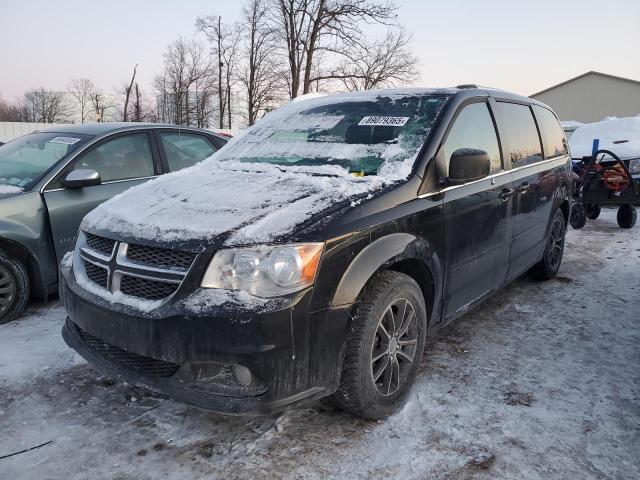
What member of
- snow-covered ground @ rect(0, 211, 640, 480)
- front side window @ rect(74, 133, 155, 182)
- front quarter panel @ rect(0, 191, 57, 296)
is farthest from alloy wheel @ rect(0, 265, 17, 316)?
front side window @ rect(74, 133, 155, 182)

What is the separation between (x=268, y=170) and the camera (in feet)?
10.0

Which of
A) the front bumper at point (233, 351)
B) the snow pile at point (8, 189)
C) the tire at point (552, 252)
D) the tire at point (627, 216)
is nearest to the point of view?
the front bumper at point (233, 351)

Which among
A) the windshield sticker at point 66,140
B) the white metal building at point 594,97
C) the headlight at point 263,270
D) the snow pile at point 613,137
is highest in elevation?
the white metal building at point 594,97

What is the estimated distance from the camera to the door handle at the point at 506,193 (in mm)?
3528

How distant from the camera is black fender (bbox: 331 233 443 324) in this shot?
226 cm

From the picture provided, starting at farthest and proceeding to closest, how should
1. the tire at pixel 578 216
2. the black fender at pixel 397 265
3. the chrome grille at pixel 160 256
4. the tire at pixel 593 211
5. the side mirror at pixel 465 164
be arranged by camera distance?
the tire at pixel 593 211 → the tire at pixel 578 216 → the side mirror at pixel 465 164 → the black fender at pixel 397 265 → the chrome grille at pixel 160 256

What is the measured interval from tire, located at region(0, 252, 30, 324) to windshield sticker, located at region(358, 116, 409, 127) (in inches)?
114

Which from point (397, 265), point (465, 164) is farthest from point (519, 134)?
point (397, 265)

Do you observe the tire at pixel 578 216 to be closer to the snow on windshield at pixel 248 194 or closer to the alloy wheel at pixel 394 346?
the snow on windshield at pixel 248 194

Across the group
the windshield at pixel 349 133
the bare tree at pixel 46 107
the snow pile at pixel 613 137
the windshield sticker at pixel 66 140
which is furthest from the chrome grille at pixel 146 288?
the bare tree at pixel 46 107

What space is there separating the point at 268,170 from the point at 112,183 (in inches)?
→ 86.0

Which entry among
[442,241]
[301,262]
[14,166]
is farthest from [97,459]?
[14,166]

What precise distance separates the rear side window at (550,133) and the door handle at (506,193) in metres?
1.12

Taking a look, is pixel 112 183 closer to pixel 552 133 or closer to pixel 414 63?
pixel 552 133
